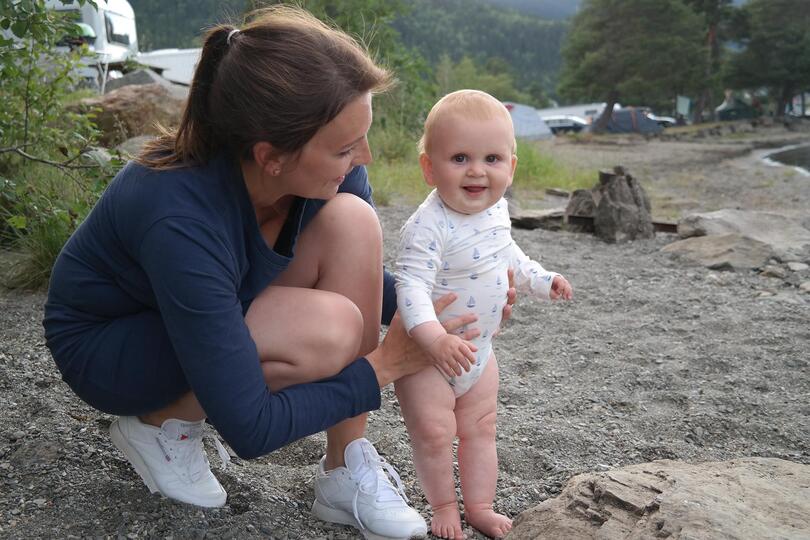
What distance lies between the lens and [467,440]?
197 cm

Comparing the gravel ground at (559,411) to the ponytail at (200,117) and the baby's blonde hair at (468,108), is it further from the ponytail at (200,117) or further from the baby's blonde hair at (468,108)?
the baby's blonde hair at (468,108)

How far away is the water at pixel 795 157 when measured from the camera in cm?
1566

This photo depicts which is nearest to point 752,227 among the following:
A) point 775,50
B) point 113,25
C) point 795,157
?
point 113,25

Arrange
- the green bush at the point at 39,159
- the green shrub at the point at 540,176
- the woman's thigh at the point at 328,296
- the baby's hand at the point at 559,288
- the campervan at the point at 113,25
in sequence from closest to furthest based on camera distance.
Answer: the woman's thigh at the point at 328,296 < the baby's hand at the point at 559,288 < the green bush at the point at 39,159 < the green shrub at the point at 540,176 < the campervan at the point at 113,25

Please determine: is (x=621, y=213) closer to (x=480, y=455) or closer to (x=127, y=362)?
(x=480, y=455)

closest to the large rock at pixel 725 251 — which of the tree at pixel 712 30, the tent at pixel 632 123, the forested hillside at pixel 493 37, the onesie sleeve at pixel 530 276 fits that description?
the onesie sleeve at pixel 530 276

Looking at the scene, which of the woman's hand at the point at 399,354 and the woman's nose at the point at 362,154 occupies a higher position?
the woman's nose at the point at 362,154

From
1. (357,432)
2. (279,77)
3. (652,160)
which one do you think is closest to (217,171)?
(279,77)

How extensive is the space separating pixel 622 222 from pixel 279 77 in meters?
4.56

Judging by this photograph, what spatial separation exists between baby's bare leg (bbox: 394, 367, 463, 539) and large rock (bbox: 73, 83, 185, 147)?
200 inches

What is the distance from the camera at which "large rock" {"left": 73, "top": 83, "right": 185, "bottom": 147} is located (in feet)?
21.5

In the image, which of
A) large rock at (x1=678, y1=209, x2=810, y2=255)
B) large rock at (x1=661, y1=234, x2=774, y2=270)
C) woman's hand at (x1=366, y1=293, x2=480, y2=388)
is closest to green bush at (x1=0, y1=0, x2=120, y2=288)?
woman's hand at (x1=366, y1=293, x2=480, y2=388)

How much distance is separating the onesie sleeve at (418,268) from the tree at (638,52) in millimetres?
30502

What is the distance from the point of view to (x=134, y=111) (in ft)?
22.1
